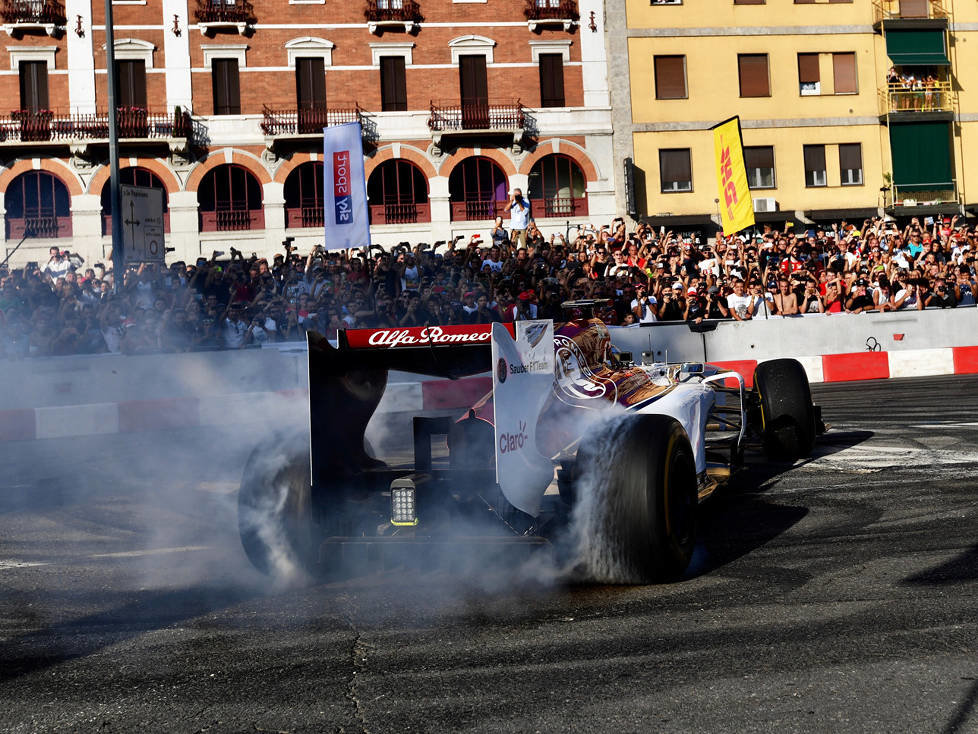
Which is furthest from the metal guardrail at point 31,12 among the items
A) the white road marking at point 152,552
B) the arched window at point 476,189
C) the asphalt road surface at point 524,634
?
the white road marking at point 152,552

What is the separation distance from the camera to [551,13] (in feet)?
123

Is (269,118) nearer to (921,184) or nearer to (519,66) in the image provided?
(519,66)

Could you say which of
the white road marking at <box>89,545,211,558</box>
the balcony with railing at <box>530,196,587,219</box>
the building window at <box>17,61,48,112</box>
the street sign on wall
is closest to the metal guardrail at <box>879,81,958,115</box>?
the balcony with railing at <box>530,196,587,219</box>

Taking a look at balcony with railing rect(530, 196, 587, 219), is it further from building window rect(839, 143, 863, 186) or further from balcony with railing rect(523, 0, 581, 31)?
building window rect(839, 143, 863, 186)

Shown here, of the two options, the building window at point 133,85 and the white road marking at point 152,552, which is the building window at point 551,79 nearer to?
the building window at point 133,85

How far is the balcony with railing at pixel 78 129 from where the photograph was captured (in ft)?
115

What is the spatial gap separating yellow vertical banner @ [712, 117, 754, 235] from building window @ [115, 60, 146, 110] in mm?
20815

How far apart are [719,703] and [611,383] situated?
3510 mm

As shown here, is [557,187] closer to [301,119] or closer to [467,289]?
[301,119]

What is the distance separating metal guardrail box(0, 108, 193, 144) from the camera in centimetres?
3506

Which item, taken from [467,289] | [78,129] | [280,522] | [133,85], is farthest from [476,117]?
[280,522]

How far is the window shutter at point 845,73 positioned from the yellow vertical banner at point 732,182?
60.3 feet

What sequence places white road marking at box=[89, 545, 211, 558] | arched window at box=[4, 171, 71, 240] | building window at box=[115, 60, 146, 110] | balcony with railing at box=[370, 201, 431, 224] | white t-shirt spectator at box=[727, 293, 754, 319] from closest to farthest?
1. white road marking at box=[89, 545, 211, 558]
2. white t-shirt spectator at box=[727, 293, 754, 319]
3. arched window at box=[4, 171, 71, 240]
4. building window at box=[115, 60, 146, 110]
5. balcony with railing at box=[370, 201, 431, 224]

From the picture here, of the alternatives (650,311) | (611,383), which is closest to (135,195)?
(650,311)
